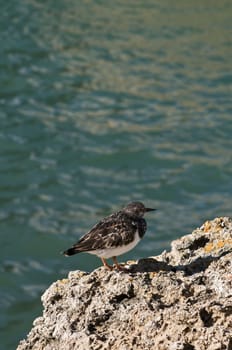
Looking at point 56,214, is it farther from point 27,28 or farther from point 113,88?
point 27,28

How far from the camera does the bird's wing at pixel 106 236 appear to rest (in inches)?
281

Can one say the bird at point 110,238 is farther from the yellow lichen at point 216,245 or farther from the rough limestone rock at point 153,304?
the yellow lichen at point 216,245

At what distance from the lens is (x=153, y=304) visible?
5.43 metres

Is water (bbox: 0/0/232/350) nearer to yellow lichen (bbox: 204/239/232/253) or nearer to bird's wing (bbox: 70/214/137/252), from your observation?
bird's wing (bbox: 70/214/137/252)

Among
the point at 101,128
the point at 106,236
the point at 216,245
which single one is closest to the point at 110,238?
the point at 106,236

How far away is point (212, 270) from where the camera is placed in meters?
6.07

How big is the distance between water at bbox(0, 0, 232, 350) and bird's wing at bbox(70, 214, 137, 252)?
14.7 feet

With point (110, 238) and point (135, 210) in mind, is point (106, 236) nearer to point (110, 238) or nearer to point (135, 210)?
point (110, 238)

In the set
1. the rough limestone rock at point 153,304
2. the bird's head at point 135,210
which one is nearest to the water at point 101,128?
the bird's head at point 135,210

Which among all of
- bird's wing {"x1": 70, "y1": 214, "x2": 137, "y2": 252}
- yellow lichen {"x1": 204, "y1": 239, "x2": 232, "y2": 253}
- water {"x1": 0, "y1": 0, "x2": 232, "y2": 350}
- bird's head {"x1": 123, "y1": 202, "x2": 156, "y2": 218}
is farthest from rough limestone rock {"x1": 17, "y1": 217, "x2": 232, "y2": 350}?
water {"x1": 0, "y1": 0, "x2": 232, "y2": 350}

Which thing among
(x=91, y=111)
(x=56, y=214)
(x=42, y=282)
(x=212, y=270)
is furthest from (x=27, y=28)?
(x=212, y=270)

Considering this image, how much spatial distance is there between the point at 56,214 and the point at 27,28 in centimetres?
1395

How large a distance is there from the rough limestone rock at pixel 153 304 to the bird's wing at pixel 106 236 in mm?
441

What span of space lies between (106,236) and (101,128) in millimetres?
12626
